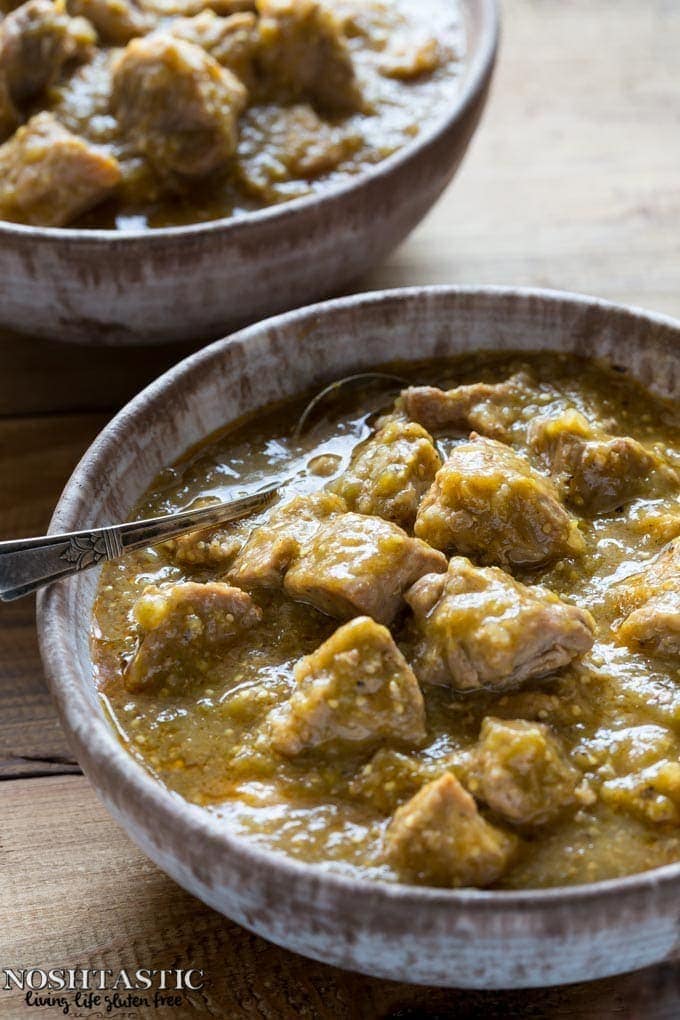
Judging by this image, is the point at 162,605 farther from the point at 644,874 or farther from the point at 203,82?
the point at 203,82

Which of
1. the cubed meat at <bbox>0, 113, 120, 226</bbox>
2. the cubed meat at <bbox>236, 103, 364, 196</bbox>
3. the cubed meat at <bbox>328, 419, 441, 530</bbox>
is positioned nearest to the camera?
the cubed meat at <bbox>328, 419, 441, 530</bbox>

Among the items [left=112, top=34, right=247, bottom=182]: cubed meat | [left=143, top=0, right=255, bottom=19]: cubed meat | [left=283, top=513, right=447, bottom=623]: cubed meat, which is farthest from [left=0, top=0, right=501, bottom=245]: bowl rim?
[left=283, top=513, right=447, bottom=623]: cubed meat

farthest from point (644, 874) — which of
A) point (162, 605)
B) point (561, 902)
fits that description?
point (162, 605)

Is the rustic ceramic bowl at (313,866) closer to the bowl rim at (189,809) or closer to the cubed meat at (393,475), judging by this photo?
the bowl rim at (189,809)

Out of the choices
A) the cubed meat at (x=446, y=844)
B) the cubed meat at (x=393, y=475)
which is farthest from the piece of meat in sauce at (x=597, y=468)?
the cubed meat at (x=446, y=844)

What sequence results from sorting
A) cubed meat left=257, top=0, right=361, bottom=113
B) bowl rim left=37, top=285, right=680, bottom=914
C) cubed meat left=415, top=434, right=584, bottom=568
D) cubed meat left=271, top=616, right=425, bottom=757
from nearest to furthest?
1. bowl rim left=37, top=285, right=680, bottom=914
2. cubed meat left=271, top=616, right=425, bottom=757
3. cubed meat left=415, top=434, right=584, bottom=568
4. cubed meat left=257, top=0, right=361, bottom=113

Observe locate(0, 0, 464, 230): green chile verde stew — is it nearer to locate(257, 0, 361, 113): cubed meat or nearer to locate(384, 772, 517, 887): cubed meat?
locate(257, 0, 361, 113): cubed meat
